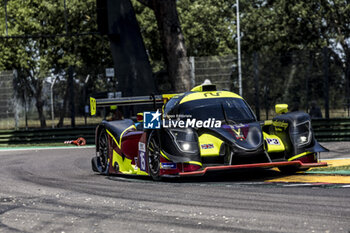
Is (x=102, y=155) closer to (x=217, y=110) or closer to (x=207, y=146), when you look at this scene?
(x=217, y=110)

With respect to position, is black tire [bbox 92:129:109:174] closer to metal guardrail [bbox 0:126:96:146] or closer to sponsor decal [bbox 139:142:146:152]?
sponsor decal [bbox 139:142:146:152]

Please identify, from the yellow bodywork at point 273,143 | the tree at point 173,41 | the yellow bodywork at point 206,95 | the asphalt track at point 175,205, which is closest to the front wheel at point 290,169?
the asphalt track at point 175,205

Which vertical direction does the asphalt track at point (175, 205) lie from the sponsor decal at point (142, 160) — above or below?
below

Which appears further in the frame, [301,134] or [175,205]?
[301,134]

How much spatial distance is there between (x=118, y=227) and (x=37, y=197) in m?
2.94

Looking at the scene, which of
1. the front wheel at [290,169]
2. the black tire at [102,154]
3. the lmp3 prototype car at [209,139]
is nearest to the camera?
the lmp3 prototype car at [209,139]

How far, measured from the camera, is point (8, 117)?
24750 millimetres

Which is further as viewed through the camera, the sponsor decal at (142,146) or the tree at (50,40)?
the tree at (50,40)

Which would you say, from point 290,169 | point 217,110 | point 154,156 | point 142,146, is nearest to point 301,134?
point 290,169

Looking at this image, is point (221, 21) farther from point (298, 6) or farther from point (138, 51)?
point (138, 51)

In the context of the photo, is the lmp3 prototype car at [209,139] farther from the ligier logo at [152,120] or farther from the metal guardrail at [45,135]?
the metal guardrail at [45,135]

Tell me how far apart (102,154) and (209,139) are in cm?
357

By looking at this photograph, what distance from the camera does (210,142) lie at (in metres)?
9.91

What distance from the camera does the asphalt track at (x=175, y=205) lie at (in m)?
6.30
